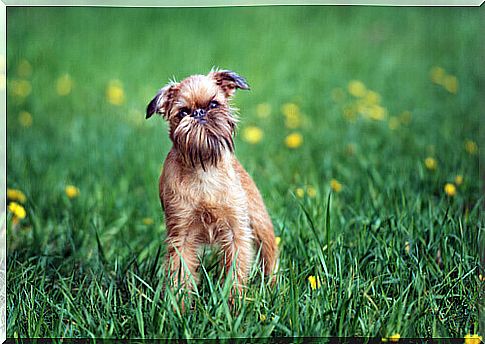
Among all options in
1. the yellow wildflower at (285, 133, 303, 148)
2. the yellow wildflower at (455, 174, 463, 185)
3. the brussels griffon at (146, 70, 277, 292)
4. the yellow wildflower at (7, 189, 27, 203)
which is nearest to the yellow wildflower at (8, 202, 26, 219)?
the yellow wildflower at (7, 189, 27, 203)

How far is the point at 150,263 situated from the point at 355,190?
4.26 ft

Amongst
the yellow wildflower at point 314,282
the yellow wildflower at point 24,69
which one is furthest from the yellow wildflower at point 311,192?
the yellow wildflower at point 24,69

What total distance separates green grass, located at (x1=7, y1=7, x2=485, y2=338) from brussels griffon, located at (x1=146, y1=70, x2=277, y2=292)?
135 millimetres

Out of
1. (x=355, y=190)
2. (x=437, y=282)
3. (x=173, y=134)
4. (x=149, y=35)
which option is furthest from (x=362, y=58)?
(x=173, y=134)

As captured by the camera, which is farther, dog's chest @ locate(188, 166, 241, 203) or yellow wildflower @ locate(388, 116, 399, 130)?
yellow wildflower @ locate(388, 116, 399, 130)

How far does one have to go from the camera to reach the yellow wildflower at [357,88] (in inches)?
205

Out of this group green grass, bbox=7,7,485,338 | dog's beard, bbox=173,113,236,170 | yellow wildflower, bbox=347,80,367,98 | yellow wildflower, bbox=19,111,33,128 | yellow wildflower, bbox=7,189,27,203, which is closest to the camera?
dog's beard, bbox=173,113,236,170

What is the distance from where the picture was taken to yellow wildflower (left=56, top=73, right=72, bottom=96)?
444cm

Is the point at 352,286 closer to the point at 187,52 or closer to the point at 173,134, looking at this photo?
the point at 173,134

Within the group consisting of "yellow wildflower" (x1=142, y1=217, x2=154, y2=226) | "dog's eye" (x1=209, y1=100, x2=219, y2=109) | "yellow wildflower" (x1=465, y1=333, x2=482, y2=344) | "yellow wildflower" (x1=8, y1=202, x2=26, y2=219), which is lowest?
"yellow wildflower" (x1=465, y1=333, x2=482, y2=344)

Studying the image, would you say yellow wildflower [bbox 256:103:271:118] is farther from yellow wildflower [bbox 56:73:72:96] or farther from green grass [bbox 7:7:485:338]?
yellow wildflower [bbox 56:73:72:96]

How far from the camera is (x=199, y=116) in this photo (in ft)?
9.22

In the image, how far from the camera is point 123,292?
3273 mm

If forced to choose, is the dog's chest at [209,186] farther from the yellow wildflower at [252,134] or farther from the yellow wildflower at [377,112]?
the yellow wildflower at [377,112]
